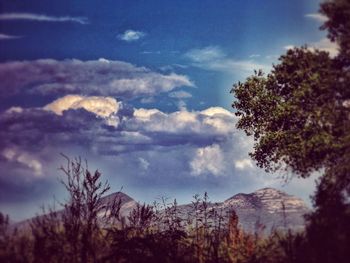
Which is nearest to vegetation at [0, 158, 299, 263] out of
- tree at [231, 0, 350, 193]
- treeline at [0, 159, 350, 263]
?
treeline at [0, 159, 350, 263]

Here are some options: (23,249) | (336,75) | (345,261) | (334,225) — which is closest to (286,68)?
(336,75)

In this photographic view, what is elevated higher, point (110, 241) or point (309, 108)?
point (309, 108)

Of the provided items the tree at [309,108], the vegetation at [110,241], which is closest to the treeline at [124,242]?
the vegetation at [110,241]

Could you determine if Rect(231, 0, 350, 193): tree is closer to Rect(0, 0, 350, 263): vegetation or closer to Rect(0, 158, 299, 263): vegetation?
Rect(0, 0, 350, 263): vegetation

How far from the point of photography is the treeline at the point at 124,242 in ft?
45.0

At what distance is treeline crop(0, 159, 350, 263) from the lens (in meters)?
13.7

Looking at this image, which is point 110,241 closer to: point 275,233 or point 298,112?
point 275,233

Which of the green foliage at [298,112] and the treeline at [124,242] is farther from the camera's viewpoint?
the green foliage at [298,112]

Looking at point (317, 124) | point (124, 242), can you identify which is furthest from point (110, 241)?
point (317, 124)

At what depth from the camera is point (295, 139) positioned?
19719mm

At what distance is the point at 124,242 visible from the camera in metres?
15.3

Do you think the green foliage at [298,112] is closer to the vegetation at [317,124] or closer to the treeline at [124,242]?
the vegetation at [317,124]

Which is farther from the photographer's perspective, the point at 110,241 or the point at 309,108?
the point at 309,108

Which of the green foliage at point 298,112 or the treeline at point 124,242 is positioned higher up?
the green foliage at point 298,112
